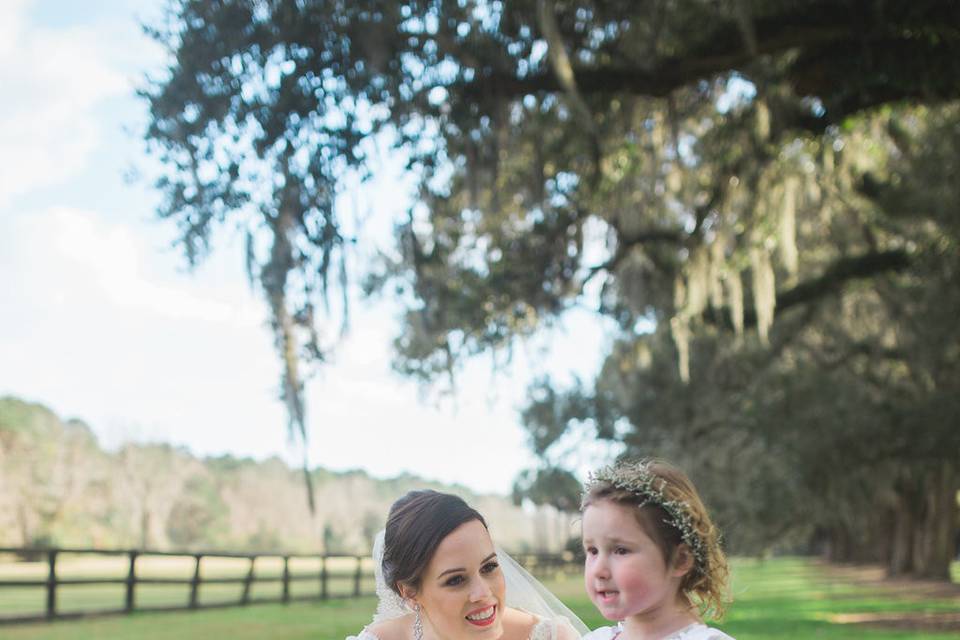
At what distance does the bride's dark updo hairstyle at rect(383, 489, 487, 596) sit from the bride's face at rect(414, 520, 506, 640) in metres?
0.02

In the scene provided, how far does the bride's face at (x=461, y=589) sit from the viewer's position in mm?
2877

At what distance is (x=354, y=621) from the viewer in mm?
15875

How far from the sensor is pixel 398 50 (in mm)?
→ 8328

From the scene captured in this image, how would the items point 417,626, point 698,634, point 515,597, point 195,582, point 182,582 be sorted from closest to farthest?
point 698,634 < point 417,626 < point 515,597 < point 182,582 < point 195,582

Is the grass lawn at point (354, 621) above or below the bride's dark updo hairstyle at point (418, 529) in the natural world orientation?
below

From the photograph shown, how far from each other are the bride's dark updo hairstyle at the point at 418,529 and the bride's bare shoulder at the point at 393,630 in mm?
129

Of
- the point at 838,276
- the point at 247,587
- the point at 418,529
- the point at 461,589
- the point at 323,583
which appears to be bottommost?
the point at 323,583

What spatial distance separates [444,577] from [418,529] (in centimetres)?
14

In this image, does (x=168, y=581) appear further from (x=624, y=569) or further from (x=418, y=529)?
(x=624, y=569)

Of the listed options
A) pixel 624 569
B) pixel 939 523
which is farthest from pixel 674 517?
pixel 939 523

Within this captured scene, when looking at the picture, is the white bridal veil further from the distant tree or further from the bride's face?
the distant tree

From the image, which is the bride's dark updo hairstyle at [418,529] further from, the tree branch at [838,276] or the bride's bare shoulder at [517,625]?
the tree branch at [838,276]

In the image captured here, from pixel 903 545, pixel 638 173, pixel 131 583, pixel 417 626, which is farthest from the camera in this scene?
pixel 903 545

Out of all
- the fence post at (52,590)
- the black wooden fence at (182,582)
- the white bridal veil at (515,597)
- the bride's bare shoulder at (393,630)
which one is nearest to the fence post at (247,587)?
the black wooden fence at (182,582)
